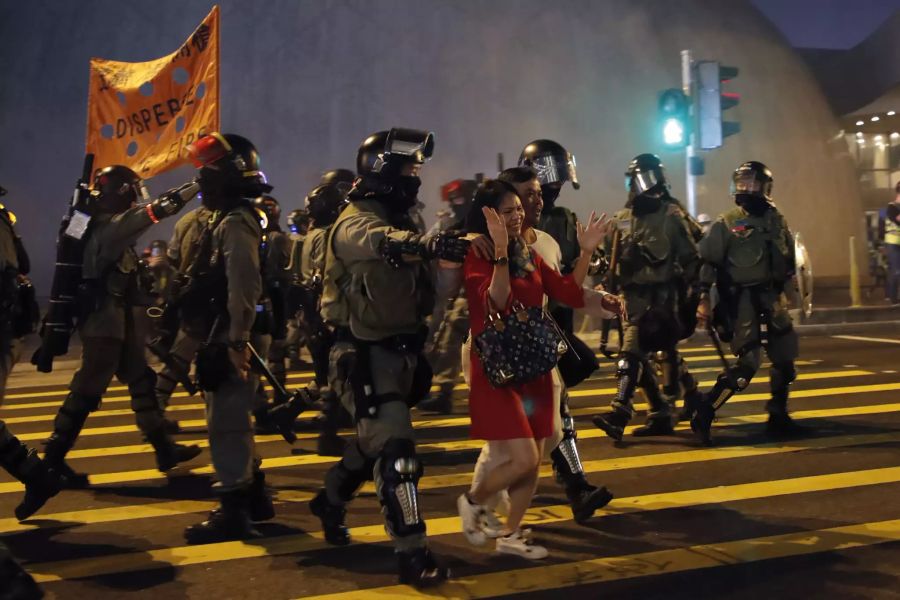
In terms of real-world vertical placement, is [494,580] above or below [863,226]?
below

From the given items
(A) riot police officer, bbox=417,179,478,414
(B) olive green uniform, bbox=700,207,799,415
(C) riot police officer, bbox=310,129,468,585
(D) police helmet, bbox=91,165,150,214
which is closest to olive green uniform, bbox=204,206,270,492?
(C) riot police officer, bbox=310,129,468,585

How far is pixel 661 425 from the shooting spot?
292 inches

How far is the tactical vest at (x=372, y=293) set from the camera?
4.27 metres

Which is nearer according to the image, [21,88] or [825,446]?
[825,446]

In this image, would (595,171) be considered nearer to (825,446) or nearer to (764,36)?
(764,36)

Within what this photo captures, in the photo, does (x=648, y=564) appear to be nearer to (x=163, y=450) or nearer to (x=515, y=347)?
(x=515, y=347)

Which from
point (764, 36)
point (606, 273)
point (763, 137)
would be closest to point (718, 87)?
point (606, 273)

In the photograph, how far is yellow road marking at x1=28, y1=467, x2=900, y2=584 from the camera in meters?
4.60

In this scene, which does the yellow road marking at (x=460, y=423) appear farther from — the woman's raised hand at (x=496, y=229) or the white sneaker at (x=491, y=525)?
the woman's raised hand at (x=496, y=229)

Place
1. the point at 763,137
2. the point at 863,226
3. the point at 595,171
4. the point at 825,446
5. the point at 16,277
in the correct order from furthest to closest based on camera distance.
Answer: the point at 863,226, the point at 763,137, the point at 595,171, the point at 825,446, the point at 16,277

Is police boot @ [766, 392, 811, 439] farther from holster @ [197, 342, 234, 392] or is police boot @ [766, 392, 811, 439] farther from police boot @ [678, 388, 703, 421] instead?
holster @ [197, 342, 234, 392]

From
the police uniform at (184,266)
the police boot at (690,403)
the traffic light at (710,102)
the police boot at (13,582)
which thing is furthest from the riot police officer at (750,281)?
the traffic light at (710,102)

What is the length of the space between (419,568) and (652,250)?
3.80 metres

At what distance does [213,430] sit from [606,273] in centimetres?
369
